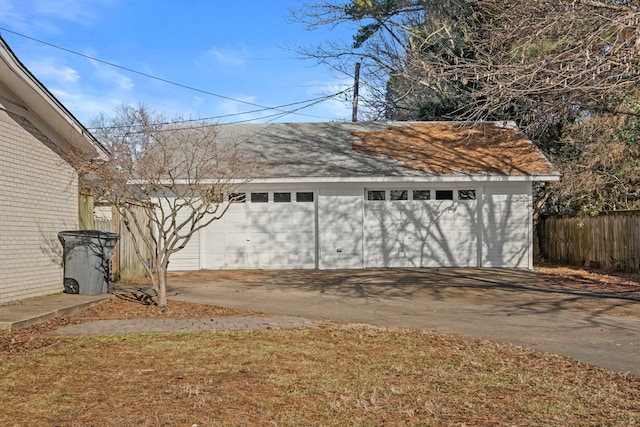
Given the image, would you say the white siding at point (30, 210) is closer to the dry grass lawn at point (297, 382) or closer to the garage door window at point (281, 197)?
the dry grass lawn at point (297, 382)

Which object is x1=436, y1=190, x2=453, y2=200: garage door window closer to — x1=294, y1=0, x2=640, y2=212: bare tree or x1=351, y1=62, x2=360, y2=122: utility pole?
x1=294, y1=0, x2=640, y2=212: bare tree

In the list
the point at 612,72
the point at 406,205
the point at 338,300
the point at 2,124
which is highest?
the point at 612,72

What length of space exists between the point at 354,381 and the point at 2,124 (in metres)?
7.96

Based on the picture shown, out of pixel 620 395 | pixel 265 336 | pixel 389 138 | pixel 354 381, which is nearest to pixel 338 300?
pixel 265 336

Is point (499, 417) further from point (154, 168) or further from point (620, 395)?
point (154, 168)

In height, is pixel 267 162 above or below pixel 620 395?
above

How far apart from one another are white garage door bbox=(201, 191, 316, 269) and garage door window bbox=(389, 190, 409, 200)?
245 cm

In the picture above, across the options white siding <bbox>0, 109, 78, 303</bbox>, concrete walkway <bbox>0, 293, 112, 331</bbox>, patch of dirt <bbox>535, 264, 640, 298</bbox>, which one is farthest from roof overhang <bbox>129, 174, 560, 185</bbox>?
concrete walkway <bbox>0, 293, 112, 331</bbox>

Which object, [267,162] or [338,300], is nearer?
[338,300]

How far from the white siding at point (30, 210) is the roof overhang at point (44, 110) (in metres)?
0.22

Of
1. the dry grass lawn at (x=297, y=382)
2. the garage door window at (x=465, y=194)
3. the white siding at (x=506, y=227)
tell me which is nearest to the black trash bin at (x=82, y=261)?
the dry grass lawn at (x=297, y=382)

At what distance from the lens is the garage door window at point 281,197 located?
18344 millimetres

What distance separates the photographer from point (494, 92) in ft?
34.8

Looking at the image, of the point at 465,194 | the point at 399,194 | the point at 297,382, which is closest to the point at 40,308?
the point at 297,382
